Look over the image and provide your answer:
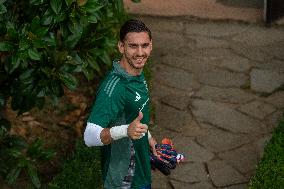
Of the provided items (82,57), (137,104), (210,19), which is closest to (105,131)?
(137,104)

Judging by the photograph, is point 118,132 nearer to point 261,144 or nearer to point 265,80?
point 261,144

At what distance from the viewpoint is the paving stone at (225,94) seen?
7.46 meters

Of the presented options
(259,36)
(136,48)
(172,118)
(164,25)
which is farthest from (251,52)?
(136,48)

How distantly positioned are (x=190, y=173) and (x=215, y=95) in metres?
1.78

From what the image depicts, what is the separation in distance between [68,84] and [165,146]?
897mm

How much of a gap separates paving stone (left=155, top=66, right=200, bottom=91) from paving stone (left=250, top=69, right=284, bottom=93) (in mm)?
775

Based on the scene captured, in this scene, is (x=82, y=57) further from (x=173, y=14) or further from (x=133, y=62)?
Answer: (x=173, y=14)

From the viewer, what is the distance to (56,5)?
3688 mm

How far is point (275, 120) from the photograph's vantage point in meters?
6.98

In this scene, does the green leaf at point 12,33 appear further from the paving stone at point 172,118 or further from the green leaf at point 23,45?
the paving stone at point 172,118

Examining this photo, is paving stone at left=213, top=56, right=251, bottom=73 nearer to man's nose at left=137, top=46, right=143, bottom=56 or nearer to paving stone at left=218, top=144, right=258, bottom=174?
paving stone at left=218, top=144, right=258, bottom=174

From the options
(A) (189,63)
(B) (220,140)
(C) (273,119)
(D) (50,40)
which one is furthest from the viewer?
(A) (189,63)

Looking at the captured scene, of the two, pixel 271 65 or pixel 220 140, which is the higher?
pixel 271 65

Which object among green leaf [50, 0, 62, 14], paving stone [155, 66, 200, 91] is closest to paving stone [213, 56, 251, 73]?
paving stone [155, 66, 200, 91]
